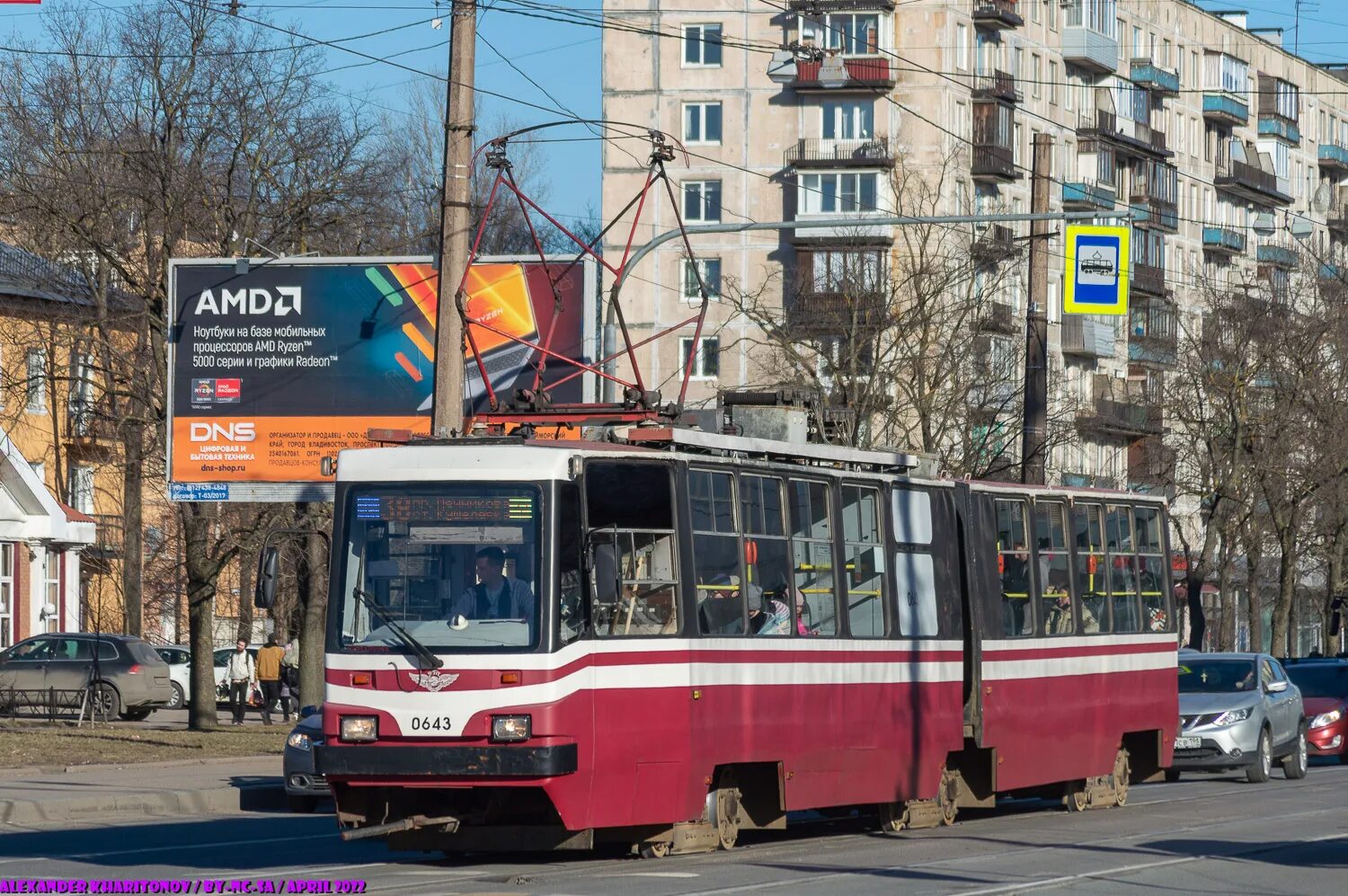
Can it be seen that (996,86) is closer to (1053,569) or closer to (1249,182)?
(1249,182)

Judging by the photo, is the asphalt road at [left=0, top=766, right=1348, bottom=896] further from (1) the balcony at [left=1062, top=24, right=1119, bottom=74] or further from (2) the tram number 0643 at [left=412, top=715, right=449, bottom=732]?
(1) the balcony at [left=1062, top=24, right=1119, bottom=74]

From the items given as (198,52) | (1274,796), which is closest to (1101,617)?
(1274,796)

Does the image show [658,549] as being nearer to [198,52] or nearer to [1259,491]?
[198,52]

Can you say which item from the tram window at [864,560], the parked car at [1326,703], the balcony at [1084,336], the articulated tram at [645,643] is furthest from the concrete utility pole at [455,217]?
the balcony at [1084,336]

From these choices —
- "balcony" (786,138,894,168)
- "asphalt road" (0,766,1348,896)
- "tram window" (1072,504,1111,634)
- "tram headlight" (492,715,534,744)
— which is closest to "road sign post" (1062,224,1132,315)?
"tram window" (1072,504,1111,634)

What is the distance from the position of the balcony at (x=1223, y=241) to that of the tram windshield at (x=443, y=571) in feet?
261

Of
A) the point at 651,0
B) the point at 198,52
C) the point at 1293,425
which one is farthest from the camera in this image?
the point at 651,0

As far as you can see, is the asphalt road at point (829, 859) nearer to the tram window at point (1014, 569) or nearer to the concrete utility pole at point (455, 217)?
the tram window at point (1014, 569)

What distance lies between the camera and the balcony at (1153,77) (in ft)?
277

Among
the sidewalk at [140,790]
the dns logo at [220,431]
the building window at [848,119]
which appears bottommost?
the sidewalk at [140,790]

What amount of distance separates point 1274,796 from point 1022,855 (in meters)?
8.48

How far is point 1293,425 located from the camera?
54.7 m

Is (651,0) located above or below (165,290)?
above

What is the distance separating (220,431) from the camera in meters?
29.3
